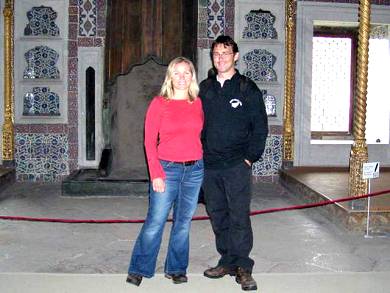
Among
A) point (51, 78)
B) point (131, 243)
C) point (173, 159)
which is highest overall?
point (51, 78)

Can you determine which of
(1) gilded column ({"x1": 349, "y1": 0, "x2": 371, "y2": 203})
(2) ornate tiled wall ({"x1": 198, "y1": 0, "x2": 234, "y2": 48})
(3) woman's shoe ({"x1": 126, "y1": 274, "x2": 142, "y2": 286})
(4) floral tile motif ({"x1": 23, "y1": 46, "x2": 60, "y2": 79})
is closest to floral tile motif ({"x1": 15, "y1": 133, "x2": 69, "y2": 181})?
(4) floral tile motif ({"x1": 23, "y1": 46, "x2": 60, "y2": 79})

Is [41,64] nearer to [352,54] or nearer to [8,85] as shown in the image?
[8,85]

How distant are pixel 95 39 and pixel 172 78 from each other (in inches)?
175

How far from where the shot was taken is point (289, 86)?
24.6 feet

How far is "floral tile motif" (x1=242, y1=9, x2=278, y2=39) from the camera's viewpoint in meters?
7.45

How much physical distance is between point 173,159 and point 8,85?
15.7 ft

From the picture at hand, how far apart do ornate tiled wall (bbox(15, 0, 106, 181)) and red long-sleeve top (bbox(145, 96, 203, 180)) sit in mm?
4433

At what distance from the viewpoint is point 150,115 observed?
308 centimetres

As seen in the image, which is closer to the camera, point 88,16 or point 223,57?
point 223,57

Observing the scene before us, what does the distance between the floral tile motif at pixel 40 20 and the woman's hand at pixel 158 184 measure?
4.78 meters

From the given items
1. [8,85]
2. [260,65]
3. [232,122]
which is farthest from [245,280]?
[8,85]

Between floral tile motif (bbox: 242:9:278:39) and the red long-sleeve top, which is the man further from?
floral tile motif (bbox: 242:9:278:39)

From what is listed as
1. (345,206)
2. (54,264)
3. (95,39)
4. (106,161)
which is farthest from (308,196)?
(95,39)

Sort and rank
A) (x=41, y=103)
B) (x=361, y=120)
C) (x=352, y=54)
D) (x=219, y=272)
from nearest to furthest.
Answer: (x=219, y=272) → (x=361, y=120) → (x=41, y=103) → (x=352, y=54)
